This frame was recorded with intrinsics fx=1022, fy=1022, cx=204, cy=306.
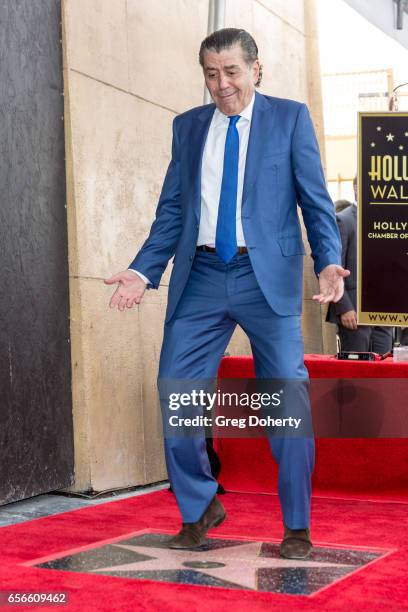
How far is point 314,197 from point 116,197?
68.8 inches

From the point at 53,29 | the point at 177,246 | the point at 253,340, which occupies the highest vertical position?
the point at 53,29

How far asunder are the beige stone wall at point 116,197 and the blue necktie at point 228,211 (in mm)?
1379

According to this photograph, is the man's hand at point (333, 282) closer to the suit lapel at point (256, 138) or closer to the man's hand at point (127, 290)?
the suit lapel at point (256, 138)

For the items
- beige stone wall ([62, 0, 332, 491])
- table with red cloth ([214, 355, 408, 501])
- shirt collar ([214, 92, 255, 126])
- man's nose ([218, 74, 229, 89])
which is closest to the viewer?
man's nose ([218, 74, 229, 89])

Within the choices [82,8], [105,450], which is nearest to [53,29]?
[82,8]

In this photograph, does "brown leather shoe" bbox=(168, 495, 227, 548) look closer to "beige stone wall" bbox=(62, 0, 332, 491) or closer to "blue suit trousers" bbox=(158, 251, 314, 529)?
"blue suit trousers" bbox=(158, 251, 314, 529)

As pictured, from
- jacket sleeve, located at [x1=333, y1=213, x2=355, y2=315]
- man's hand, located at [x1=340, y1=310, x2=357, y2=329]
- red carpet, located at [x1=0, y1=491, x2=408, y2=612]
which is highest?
jacket sleeve, located at [x1=333, y1=213, x2=355, y2=315]

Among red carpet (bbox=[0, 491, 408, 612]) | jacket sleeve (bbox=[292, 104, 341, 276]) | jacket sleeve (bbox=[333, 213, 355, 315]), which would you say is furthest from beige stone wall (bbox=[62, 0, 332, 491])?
jacket sleeve (bbox=[292, 104, 341, 276])

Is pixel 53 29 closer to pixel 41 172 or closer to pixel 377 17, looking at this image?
pixel 41 172

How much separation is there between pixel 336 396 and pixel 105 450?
1.08m

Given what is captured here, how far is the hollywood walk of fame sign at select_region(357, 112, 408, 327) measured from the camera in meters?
4.52

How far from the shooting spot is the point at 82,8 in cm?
468

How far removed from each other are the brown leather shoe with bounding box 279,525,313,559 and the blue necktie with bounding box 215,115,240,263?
896mm

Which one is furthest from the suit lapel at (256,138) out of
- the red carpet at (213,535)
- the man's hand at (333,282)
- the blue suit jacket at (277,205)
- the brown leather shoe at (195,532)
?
the red carpet at (213,535)
